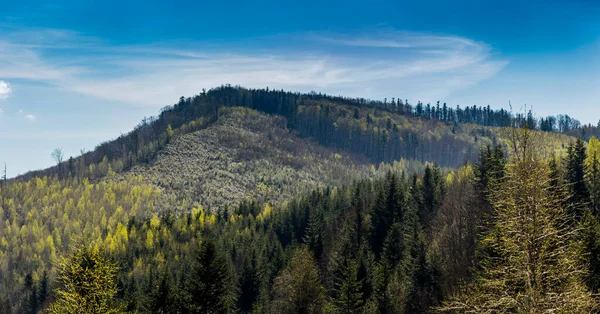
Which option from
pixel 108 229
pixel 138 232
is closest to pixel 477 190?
pixel 138 232

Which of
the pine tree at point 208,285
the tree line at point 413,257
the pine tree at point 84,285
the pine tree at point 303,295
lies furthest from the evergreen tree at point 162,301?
the pine tree at point 303,295

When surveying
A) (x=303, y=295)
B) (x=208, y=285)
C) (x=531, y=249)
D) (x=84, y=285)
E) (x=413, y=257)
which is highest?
(x=531, y=249)

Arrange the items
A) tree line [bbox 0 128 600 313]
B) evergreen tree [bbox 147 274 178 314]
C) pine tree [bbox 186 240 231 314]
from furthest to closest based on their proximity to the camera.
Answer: evergreen tree [bbox 147 274 178 314], pine tree [bbox 186 240 231 314], tree line [bbox 0 128 600 313]

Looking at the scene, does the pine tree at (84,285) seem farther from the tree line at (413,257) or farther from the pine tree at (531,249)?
the pine tree at (531,249)

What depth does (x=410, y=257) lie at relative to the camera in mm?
52906

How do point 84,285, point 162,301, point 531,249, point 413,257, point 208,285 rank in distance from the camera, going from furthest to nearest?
point 413,257 → point 162,301 → point 208,285 → point 84,285 → point 531,249

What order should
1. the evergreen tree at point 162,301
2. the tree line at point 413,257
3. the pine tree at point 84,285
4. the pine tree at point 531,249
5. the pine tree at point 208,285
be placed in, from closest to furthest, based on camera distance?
1. the pine tree at point 531,249
2. the tree line at point 413,257
3. the pine tree at point 84,285
4. the pine tree at point 208,285
5. the evergreen tree at point 162,301

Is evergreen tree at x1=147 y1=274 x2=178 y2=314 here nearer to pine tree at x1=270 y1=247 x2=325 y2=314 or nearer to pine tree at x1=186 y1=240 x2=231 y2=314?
pine tree at x1=186 y1=240 x2=231 y2=314

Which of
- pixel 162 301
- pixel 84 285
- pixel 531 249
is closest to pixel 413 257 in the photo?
pixel 162 301

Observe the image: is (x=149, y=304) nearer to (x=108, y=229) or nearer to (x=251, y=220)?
(x=251, y=220)

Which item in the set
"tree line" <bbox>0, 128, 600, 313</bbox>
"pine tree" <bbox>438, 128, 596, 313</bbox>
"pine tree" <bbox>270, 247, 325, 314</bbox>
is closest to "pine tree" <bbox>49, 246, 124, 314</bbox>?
"tree line" <bbox>0, 128, 600, 313</bbox>

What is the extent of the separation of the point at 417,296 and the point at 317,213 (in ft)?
244

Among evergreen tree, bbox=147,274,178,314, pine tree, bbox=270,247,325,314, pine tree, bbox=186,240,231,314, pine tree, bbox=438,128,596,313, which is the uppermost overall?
pine tree, bbox=438,128,596,313

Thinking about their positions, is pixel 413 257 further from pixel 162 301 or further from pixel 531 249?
pixel 531 249
